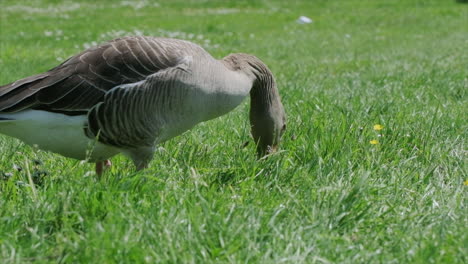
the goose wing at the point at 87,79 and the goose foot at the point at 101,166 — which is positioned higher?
the goose wing at the point at 87,79

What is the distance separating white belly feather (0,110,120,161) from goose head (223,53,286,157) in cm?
123

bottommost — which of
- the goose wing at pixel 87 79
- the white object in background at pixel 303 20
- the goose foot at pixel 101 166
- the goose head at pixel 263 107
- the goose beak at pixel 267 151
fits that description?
the white object in background at pixel 303 20

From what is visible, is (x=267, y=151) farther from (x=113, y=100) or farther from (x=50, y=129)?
(x=50, y=129)

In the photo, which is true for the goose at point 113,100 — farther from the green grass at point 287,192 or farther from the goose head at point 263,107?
the goose head at point 263,107

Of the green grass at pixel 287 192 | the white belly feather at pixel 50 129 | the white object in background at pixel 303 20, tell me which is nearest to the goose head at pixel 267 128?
the green grass at pixel 287 192

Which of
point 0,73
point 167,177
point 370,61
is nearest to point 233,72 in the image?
point 167,177

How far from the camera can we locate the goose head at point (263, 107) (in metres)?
4.68

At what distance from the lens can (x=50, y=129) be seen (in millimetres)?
3938

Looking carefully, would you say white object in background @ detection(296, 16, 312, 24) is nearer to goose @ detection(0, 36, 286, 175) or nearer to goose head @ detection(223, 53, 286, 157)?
goose head @ detection(223, 53, 286, 157)

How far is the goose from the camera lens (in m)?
3.91

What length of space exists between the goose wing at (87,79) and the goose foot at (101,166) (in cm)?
53

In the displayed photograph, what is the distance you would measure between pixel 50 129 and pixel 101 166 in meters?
0.55

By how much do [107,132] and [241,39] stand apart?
12.0 meters

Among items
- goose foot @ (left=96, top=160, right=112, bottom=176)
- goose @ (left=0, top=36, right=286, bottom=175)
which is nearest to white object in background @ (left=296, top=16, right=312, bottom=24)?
goose foot @ (left=96, top=160, right=112, bottom=176)
